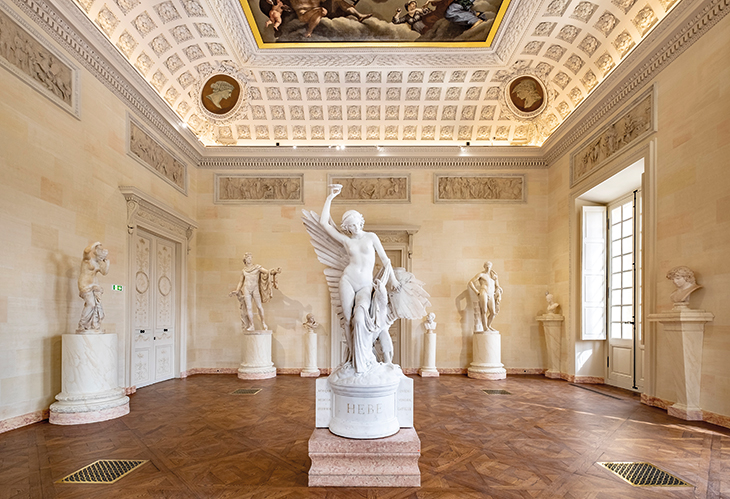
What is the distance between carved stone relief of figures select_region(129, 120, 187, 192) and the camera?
9031 millimetres

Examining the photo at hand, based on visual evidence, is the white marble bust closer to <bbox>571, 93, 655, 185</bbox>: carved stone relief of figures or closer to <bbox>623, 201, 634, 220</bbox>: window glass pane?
<bbox>571, 93, 655, 185</bbox>: carved stone relief of figures

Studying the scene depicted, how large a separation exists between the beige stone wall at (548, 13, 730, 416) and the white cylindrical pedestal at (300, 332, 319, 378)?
278 inches

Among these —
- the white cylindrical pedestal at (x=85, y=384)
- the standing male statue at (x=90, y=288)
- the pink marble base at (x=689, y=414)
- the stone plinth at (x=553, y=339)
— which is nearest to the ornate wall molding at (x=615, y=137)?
the stone plinth at (x=553, y=339)

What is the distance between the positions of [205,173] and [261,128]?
201cm

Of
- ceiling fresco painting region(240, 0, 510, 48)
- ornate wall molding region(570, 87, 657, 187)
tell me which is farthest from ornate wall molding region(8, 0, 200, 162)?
ornate wall molding region(570, 87, 657, 187)

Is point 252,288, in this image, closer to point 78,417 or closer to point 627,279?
point 78,417

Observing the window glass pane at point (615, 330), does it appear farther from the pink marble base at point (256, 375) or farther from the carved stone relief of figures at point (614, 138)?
the pink marble base at point (256, 375)

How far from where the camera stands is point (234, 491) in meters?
3.89

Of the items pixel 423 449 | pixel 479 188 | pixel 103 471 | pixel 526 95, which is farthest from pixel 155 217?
pixel 526 95

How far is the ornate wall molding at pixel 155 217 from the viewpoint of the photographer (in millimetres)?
8625

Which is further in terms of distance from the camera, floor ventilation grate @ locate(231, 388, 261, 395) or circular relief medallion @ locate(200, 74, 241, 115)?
circular relief medallion @ locate(200, 74, 241, 115)

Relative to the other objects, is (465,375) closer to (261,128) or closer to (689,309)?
(689,309)

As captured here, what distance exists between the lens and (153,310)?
32.8 feet

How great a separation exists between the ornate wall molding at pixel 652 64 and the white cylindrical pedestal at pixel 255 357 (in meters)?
8.95
